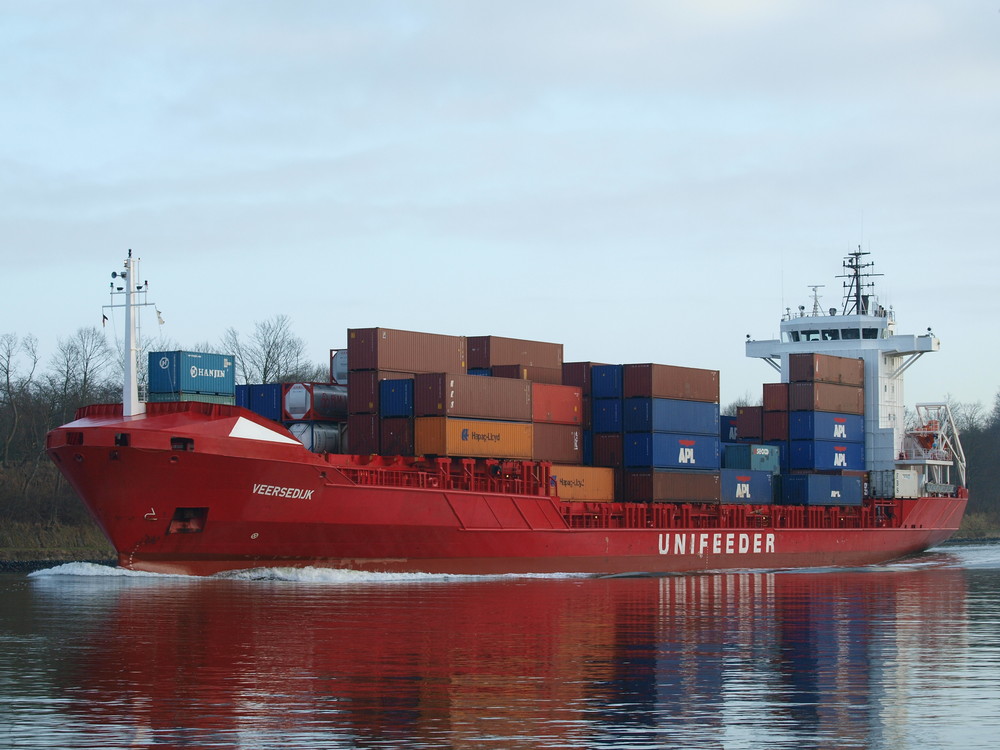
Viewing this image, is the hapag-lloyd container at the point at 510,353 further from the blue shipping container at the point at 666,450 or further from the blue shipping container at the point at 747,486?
the blue shipping container at the point at 747,486

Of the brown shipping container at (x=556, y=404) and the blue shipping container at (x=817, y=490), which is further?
the blue shipping container at (x=817, y=490)

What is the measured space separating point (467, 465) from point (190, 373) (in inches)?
334

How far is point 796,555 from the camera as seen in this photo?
52188mm

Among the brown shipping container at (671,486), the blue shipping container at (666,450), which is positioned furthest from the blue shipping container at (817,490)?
the blue shipping container at (666,450)

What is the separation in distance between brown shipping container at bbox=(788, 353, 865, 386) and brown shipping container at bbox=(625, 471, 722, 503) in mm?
9177

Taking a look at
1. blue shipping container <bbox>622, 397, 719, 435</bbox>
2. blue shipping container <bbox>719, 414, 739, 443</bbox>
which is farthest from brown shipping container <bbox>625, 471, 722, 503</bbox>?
blue shipping container <bbox>719, 414, 739, 443</bbox>

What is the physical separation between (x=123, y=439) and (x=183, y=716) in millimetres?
18975

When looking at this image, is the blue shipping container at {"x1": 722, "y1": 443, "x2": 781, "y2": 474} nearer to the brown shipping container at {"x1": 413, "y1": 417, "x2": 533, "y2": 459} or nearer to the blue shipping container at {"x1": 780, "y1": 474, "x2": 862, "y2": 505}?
the blue shipping container at {"x1": 780, "y1": 474, "x2": 862, "y2": 505}

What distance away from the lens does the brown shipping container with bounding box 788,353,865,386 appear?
2160 inches

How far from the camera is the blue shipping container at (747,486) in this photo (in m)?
49.5

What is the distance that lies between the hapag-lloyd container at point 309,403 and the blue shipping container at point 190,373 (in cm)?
348

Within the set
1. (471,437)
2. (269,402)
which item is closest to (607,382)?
(471,437)

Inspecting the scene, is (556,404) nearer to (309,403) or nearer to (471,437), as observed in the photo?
(471,437)

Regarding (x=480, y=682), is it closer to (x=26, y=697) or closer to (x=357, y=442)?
(x=26, y=697)
